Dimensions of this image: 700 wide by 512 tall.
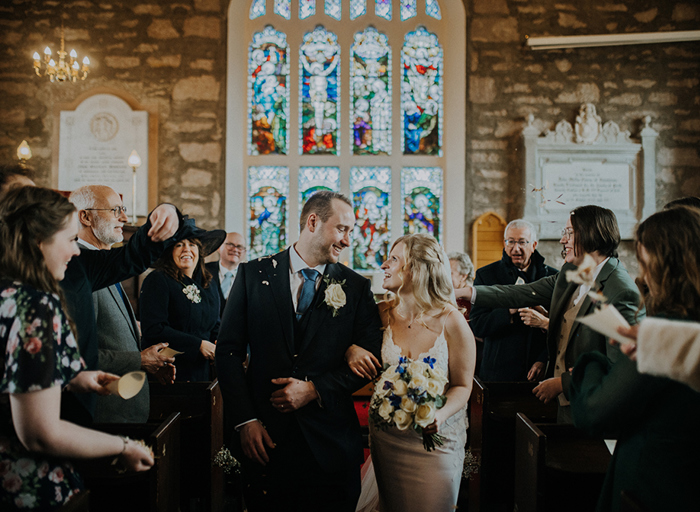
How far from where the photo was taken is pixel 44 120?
609cm

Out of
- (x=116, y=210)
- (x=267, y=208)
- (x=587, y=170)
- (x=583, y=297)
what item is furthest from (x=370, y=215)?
(x=116, y=210)

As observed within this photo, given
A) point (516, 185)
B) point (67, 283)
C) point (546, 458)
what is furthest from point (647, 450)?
point (516, 185)

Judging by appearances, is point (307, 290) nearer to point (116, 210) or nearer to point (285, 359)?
point (285, 359)

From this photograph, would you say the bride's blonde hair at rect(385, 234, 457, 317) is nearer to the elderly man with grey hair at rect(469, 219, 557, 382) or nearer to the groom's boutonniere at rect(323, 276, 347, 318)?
the groom's boutonniere at rect(323, 276, 347, 318)

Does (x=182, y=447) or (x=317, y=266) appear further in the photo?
(x=182, y=447)

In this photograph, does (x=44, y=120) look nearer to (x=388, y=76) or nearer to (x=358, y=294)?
(x=388, y=76)

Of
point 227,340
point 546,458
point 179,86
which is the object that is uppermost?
point 179,86

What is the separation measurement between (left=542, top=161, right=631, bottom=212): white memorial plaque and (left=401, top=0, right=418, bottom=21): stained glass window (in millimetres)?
2693

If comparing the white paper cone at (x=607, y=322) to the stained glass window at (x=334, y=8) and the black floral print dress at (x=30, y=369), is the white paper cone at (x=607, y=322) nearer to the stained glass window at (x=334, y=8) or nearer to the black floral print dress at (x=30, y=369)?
the black floral print dress at (x=30, y=369)

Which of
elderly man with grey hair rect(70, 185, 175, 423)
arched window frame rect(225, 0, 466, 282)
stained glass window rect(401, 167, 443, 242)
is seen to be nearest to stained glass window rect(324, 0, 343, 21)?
arched window frame rect(225, 0, 466, 282)

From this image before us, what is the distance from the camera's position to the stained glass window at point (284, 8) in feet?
21.7

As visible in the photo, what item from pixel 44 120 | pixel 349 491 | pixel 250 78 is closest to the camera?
pixel 349 491

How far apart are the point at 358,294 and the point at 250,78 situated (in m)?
5.31

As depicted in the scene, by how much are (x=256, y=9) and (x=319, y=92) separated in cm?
140
